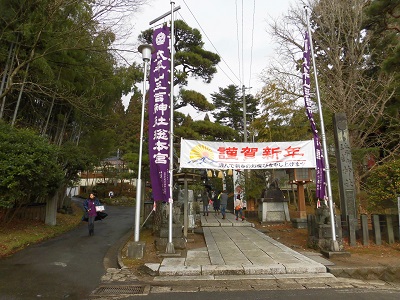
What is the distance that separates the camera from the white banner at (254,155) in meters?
9.07

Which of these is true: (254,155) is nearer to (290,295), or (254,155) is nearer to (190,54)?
(290,295)

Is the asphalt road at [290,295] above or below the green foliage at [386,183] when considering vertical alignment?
below

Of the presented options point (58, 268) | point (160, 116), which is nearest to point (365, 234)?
point (160, 116)

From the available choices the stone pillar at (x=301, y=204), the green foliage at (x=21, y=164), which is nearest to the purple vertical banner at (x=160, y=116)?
the green foliage at (x=21, y=164)

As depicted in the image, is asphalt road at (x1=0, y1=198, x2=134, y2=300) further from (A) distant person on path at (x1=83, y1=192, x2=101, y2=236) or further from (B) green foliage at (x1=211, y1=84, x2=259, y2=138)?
(B) green foliage at (x1=211, y1=84, x2=259, y2=138)

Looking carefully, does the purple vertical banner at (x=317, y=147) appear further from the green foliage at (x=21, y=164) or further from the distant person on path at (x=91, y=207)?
the green foliage at (x=21, y=164)

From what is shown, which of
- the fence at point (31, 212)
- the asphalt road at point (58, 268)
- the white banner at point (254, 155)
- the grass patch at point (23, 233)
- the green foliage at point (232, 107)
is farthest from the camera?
the green foliage at point (232, 107)

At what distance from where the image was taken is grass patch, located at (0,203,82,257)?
9.59 metres

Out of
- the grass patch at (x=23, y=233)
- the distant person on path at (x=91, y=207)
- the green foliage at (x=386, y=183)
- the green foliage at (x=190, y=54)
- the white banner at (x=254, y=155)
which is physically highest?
the green foliage at (x=190, y=54)

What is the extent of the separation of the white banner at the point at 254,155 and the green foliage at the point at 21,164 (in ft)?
19.6

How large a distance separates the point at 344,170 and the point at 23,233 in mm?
12471

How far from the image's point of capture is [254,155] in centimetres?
932

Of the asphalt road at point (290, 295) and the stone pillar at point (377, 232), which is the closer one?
the asphalt road at point (290, 295)

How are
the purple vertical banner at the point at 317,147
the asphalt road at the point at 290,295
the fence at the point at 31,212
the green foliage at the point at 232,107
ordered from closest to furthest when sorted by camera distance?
→ the asphalt road at the point at 290,295 → the purple vertical banner at the point at 317,147 → the fence at the point at 31,212 → the green foliage at the point at 232,107
